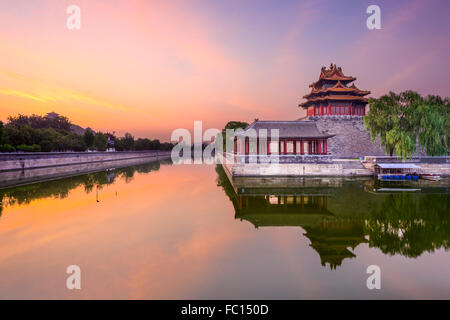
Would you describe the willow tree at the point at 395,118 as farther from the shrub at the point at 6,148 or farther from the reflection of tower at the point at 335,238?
the shrub at the point at 6,148

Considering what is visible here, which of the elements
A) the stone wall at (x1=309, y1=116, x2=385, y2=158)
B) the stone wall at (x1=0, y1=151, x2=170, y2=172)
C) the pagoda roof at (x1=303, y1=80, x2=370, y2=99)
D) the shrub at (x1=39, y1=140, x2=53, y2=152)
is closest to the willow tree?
the stone wall at (x1=309, y1=116, x2=385, y2=158)

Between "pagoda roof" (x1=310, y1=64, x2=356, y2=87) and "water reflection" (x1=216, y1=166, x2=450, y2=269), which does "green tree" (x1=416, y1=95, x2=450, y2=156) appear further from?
"pagoda roof" (x1=310, y1=64, x2=356, y2=87)

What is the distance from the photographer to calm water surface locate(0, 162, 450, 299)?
7.04m

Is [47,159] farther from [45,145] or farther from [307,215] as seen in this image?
[307,215]

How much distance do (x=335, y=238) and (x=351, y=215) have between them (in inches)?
170

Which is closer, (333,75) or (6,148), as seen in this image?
(6,148)

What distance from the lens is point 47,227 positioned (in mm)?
12727

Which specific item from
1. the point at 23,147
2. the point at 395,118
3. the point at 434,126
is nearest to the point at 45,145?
the point at 23,147

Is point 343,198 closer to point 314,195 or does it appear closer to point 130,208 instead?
point 314,195

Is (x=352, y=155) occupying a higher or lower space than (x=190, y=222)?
higher

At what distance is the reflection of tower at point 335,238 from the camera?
9.12 m

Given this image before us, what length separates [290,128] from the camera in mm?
34781

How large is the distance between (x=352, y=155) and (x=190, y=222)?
126 feet

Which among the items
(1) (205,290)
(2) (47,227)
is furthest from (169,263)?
(2) (47,227)
